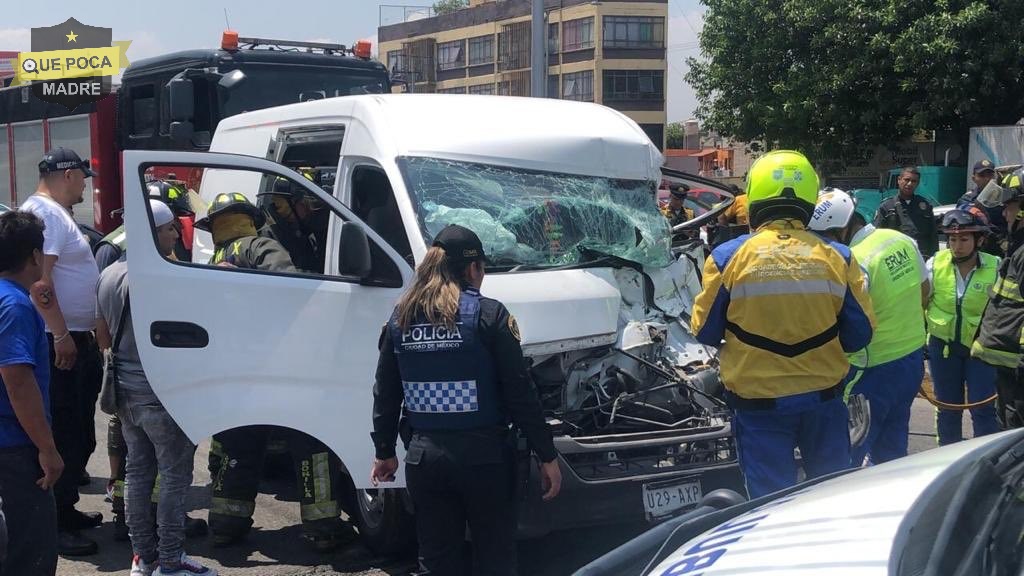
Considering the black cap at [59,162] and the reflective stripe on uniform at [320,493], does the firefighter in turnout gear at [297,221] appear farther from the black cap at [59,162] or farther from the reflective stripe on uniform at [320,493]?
the reflective stripe on uniform at [320,493]

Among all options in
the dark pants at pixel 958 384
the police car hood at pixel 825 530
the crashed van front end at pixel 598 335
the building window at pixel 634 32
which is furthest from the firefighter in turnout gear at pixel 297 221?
the building window at pixel 634 32

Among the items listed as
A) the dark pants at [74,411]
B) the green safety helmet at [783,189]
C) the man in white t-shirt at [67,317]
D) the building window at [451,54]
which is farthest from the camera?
the building window at [451,54]

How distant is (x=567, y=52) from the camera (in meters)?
60.9

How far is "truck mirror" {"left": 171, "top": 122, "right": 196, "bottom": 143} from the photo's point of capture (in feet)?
30.4

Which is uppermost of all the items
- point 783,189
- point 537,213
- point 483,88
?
point 483,88

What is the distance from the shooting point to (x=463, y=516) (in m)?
3.68

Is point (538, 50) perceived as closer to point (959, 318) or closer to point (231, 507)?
point (959, 318)

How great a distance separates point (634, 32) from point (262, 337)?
187ft

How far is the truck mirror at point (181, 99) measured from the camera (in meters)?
9.25

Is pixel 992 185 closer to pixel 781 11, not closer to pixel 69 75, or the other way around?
pixel 69 75

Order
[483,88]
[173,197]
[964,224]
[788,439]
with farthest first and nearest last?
[483,88]
[173,197]
[964,224]
[788,439]

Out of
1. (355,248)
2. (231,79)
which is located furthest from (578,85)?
(355,248)

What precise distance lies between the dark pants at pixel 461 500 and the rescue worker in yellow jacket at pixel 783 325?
988mm

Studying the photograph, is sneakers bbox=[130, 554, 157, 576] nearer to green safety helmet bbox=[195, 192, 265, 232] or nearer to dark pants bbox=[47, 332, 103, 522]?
dark pants bbox=[47, 332, 103, 522]
